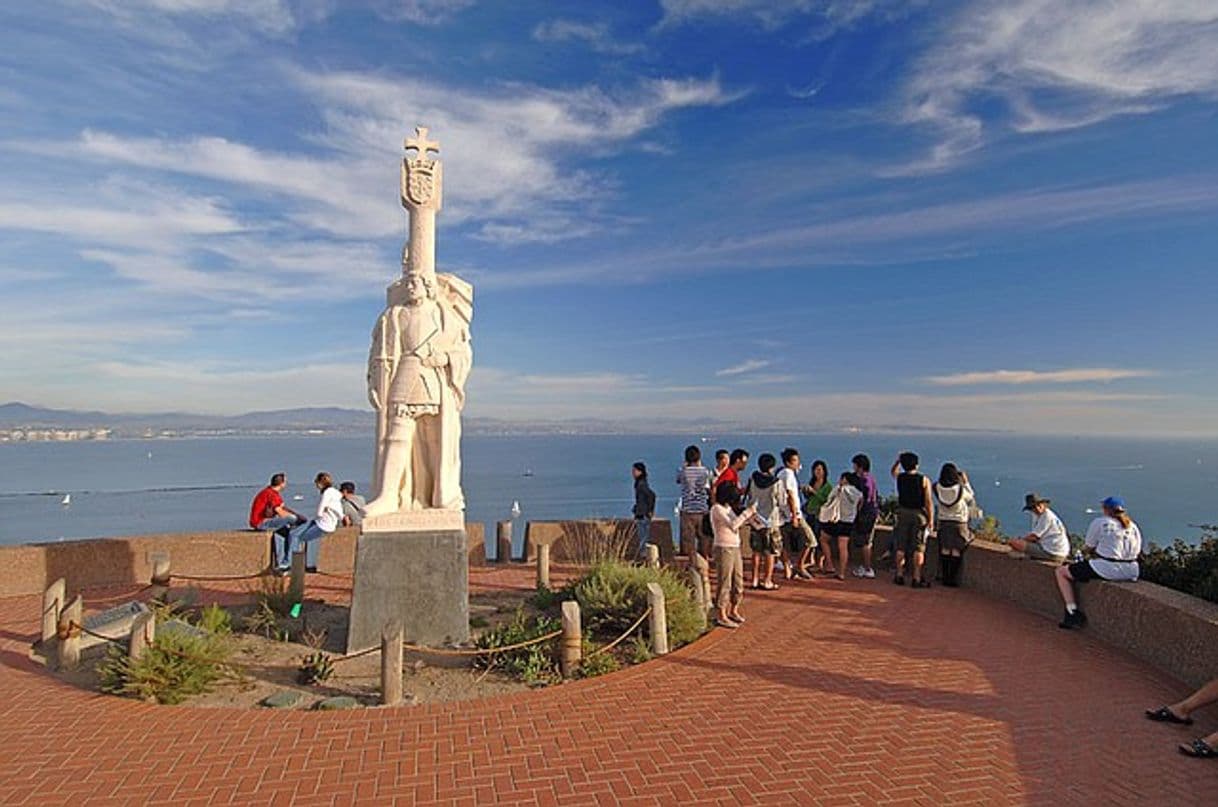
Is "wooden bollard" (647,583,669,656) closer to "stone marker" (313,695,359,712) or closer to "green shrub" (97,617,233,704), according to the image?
"stone marker" (313,695,359,712)

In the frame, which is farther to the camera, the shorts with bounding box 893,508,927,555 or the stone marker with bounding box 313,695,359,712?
the shorts with bounding box 893,508,927,555

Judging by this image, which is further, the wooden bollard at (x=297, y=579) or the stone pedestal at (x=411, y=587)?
the wooden bollard at (x=297, y=579)

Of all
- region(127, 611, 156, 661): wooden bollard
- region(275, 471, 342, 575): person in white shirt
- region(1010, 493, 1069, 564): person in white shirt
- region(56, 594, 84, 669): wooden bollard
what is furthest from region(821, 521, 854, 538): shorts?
region(56, 594, 84, 669): wooden bollard

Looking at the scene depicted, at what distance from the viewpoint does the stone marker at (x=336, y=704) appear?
6531 mm

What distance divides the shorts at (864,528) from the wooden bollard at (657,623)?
5.19 meters

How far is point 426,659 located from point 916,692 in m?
5.13

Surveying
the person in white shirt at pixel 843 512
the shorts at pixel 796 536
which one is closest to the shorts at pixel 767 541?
the shorts at pixel 796 536

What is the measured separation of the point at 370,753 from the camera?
5465mm

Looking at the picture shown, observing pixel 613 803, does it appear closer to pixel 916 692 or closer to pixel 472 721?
pixel 472 721

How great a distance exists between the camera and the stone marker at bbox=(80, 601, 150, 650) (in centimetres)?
784

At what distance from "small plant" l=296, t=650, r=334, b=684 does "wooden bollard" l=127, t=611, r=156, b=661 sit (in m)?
1.43

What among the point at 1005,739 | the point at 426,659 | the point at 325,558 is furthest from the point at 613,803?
the point at 325,558

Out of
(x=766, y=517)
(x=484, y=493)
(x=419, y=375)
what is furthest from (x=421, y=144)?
(x=484, y=493)

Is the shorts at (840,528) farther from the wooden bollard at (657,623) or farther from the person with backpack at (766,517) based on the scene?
the wooden bollard at (657,623)
